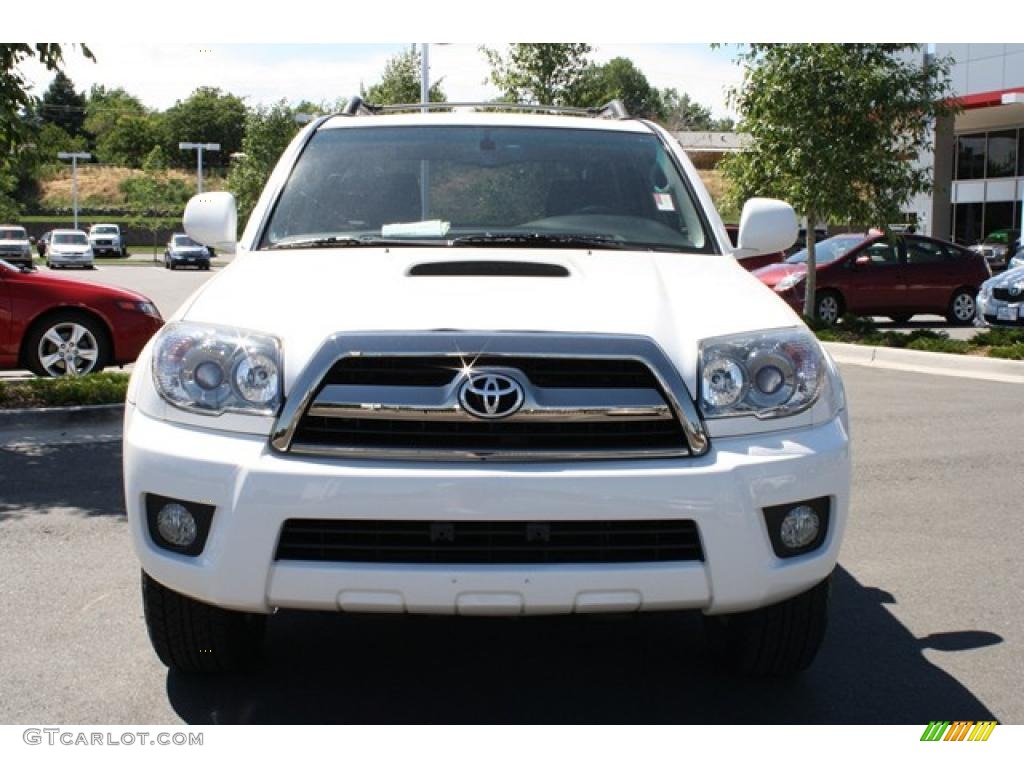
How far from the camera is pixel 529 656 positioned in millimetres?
4320

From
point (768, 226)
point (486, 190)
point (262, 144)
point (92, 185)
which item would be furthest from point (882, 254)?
point (92, 185)

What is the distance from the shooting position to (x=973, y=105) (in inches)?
1521

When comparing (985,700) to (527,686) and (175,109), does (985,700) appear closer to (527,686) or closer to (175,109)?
(527,686)

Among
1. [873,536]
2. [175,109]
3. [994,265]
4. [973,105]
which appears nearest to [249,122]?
[973,105]

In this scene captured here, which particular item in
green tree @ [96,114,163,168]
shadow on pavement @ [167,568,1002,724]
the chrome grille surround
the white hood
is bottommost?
shadow on pavement @ [167,568,1002,724]

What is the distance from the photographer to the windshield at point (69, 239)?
2016 inches

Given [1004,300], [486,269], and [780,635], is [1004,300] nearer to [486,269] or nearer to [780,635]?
[780,635]

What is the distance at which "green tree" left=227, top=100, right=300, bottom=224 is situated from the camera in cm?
5684

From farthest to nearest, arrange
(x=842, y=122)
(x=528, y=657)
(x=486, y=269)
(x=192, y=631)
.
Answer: (x=842, y=122) < (x=528, y=657) < (x=486, y=269) < (x=192, y=631)

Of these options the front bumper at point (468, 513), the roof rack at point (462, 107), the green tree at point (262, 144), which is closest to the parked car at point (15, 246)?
the green tree at point (262, 144)

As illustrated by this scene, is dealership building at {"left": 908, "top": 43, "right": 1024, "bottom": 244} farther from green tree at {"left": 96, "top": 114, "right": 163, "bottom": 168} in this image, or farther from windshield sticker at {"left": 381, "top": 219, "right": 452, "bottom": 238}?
green tree at {"left": 96, "top": 114, "right": 163, "bottom": 168}

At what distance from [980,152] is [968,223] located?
8.08 ft
